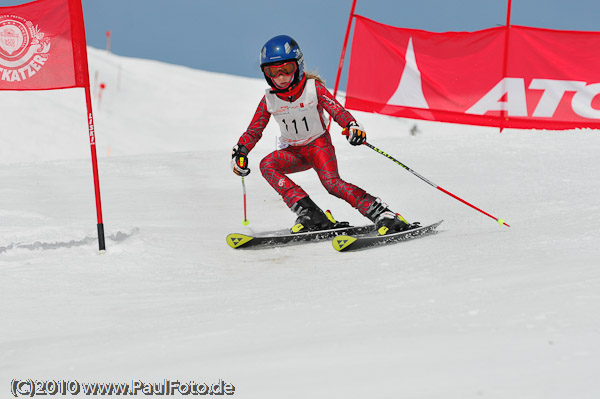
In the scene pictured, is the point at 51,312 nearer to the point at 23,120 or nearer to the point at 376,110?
the point at 376,110

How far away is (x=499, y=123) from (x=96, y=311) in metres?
7.72

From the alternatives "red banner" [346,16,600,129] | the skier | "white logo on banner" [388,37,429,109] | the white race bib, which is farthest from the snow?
the white race bib

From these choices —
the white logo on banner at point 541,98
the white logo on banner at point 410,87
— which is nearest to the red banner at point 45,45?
the white logo on banner at point 410,87

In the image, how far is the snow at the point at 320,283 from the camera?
6.82ft

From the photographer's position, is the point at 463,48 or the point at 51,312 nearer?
the point at 51,312

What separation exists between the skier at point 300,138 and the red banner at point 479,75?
453 cm

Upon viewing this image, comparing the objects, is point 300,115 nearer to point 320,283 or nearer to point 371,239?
point 371,239

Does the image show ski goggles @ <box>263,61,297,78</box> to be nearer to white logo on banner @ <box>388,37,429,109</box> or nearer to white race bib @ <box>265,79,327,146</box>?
white race bib @ <box>265,79,327,146</box>

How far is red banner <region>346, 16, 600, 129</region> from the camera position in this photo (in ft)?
31.4

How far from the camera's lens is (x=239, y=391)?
6.67ft

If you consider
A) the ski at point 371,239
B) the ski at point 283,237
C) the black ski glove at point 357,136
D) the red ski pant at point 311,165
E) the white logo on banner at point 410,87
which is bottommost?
the ski at point 283,237

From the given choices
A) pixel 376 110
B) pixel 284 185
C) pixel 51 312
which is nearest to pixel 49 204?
pixel 284 185

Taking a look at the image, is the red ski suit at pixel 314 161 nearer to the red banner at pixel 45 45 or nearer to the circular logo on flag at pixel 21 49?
the red banner at pixel 45 45

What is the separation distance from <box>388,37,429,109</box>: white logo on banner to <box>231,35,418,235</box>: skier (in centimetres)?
472
